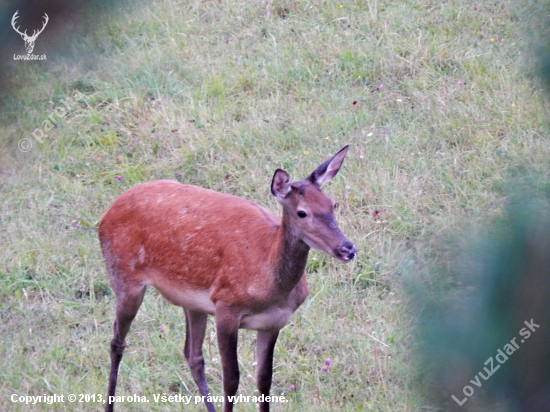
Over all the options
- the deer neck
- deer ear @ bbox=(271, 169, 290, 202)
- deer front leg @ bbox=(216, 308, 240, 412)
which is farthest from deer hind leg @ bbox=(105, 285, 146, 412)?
deer ear @ bbox=(271, 169, 290, 202)

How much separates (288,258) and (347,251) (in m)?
0.40

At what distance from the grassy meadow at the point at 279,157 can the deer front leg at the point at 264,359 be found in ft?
1.28

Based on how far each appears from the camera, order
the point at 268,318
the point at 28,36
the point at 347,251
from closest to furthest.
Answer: the point at 28,36 < the point at 347,251 < the point at 268,318

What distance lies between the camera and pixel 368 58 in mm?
8758

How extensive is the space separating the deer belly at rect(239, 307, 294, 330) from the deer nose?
23.4 inches

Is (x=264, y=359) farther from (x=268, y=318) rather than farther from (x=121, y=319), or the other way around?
(x=121, y=319)

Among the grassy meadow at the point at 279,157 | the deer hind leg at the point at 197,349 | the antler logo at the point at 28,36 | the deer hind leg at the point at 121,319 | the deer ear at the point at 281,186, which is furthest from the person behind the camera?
the grassy meadow at the point at 279,157

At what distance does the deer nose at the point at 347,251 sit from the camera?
383cm

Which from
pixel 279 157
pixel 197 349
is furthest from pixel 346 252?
pixel 279 157

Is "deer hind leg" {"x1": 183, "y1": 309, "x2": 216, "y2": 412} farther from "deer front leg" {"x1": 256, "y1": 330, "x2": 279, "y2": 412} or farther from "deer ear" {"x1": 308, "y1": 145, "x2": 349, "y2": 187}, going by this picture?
"deer ear" {"x1": 308, "y1": 145, "x2": 349, "y2": 187}

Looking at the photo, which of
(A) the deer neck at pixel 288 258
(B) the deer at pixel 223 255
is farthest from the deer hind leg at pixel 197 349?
(A) the deer neck at pixel 288 258

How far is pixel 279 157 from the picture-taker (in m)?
7.52

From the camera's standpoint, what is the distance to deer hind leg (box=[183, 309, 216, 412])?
4836 mm

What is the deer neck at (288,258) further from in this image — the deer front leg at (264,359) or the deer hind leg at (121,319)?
the deer hind leg at (121,319)
